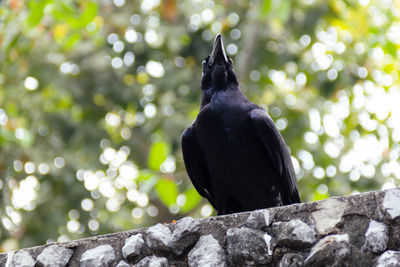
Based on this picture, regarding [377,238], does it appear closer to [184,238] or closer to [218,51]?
[184,238]

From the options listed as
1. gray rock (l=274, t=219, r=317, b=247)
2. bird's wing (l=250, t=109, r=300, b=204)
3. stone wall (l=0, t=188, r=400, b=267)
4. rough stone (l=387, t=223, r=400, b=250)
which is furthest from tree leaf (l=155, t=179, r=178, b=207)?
rough stone (l=387, t=223, r=400, b=250)

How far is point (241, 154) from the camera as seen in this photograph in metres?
4.47

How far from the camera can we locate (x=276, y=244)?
303 cm

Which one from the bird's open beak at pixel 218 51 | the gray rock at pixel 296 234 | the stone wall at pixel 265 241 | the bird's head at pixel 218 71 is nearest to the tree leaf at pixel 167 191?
the bird's head at pixel 218 71

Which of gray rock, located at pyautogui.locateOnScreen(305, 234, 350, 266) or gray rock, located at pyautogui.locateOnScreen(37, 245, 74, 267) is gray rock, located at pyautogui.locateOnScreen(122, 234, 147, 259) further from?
gray rock, located at pyautogui.locateOnScreen(305, 234, 350, 266)

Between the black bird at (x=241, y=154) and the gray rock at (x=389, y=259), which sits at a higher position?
the black bird at (x=241, y=154)

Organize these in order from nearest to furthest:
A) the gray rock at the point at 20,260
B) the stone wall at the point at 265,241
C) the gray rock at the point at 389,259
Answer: the gray rock at the point at 389,259 → the stone wall at the point at 265,241 → the gray rock at the point at 20,260

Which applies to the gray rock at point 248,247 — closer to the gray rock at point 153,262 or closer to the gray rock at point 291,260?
the gray rock at point 291,260

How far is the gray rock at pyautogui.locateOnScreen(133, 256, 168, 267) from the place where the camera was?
3.18 meters

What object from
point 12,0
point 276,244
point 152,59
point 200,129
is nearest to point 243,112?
point 200,129

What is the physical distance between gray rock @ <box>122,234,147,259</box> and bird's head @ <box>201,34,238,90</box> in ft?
6.27

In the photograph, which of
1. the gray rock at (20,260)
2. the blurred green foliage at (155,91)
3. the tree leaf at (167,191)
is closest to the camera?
the gray rock at (20,260)

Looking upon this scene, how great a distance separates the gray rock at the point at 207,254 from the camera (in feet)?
10.1

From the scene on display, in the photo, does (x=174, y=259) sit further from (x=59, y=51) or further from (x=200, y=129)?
(x=59, y=51)
